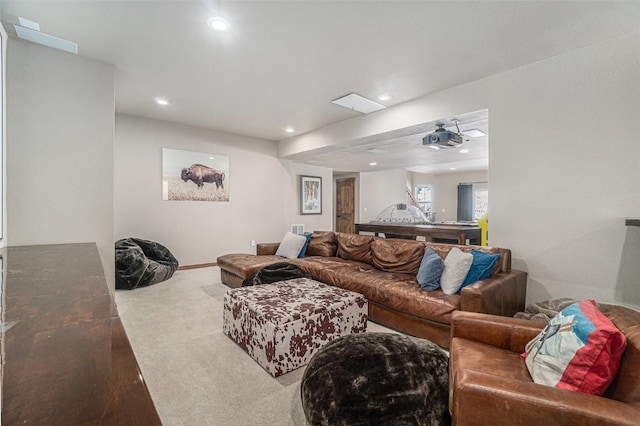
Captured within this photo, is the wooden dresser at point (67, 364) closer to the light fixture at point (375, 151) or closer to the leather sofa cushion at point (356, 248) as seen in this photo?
the leather sofa cushion at point (356, 248)

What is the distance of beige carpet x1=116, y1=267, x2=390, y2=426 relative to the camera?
1.62 metres

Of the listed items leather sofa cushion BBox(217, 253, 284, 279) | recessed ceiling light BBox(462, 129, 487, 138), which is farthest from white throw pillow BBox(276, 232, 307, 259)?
recessed ceiling light BBox(462, 129, 487, 138)

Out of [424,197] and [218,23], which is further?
[424,197]

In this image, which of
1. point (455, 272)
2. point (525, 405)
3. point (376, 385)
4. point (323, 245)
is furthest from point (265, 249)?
point (525, 405)

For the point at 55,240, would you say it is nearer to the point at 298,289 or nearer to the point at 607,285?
the point at 298,289

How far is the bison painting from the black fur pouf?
14.9ft

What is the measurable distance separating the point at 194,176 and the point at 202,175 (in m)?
0.14

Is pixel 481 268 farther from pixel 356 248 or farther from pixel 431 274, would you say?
pixel 356 248

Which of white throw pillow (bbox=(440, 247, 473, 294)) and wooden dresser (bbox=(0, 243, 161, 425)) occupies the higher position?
wooden dresser (bbox=(0, 243, 161, 425))

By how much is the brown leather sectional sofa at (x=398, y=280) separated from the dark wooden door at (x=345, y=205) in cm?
464

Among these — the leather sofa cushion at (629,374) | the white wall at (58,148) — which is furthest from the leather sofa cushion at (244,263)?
the leather sofa cushion at (629,374)

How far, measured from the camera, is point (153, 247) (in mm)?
4609

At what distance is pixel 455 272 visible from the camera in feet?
8.68

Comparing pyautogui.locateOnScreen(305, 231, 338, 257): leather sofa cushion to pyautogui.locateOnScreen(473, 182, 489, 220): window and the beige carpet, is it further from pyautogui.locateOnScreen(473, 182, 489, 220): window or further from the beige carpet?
pyautogui.locateOnScreen(473, 182, 489, 220): window
